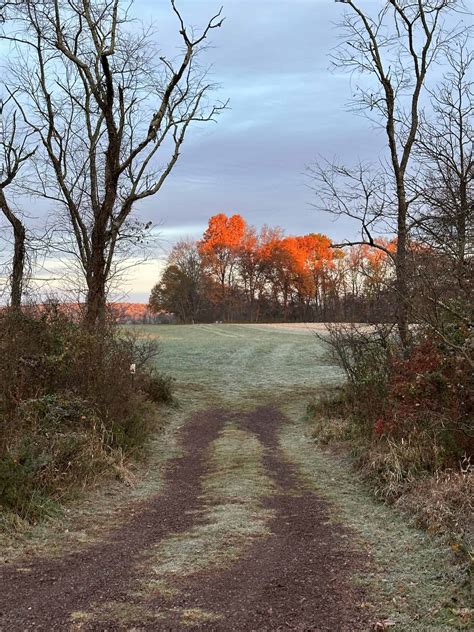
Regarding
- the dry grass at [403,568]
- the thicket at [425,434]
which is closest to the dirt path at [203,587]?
the dry grass at [403,568]

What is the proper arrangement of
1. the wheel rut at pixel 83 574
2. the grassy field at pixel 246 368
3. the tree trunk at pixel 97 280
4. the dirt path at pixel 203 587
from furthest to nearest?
1. the grassy field at pixel 246 368
2. the tree trunk at pixel 97 280
3. the wheel rut at pixel 83 574
4. the dirt path at pixel 203 587

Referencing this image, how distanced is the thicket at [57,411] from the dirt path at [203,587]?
1.21 meters

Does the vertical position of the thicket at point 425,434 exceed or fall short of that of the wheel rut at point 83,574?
it exceeds it

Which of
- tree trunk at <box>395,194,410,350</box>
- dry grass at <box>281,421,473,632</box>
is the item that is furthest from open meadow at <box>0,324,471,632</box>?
tree trunk at <box>395,194,410,350</box>

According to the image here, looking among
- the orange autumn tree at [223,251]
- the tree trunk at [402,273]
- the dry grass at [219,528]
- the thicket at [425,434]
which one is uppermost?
the orange autumn tree at [223,251]

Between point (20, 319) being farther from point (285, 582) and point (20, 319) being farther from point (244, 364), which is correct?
point (244, 364)

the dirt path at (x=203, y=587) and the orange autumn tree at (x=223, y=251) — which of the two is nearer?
the dirt path at (x=203, y=587)

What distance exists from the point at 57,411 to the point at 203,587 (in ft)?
15.9

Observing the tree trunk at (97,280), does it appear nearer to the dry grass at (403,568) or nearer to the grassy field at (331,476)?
the grassy field at (331,476)

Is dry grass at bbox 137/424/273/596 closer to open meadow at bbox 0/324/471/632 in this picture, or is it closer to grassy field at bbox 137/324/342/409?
open meadow at bbox 0/324/471/632

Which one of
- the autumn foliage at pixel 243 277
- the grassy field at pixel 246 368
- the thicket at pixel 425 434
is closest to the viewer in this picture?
the thicket at pixel 425 434

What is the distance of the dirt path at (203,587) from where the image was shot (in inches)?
153

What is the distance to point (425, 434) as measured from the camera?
26.6 feet

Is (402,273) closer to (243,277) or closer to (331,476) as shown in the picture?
(331,476)
